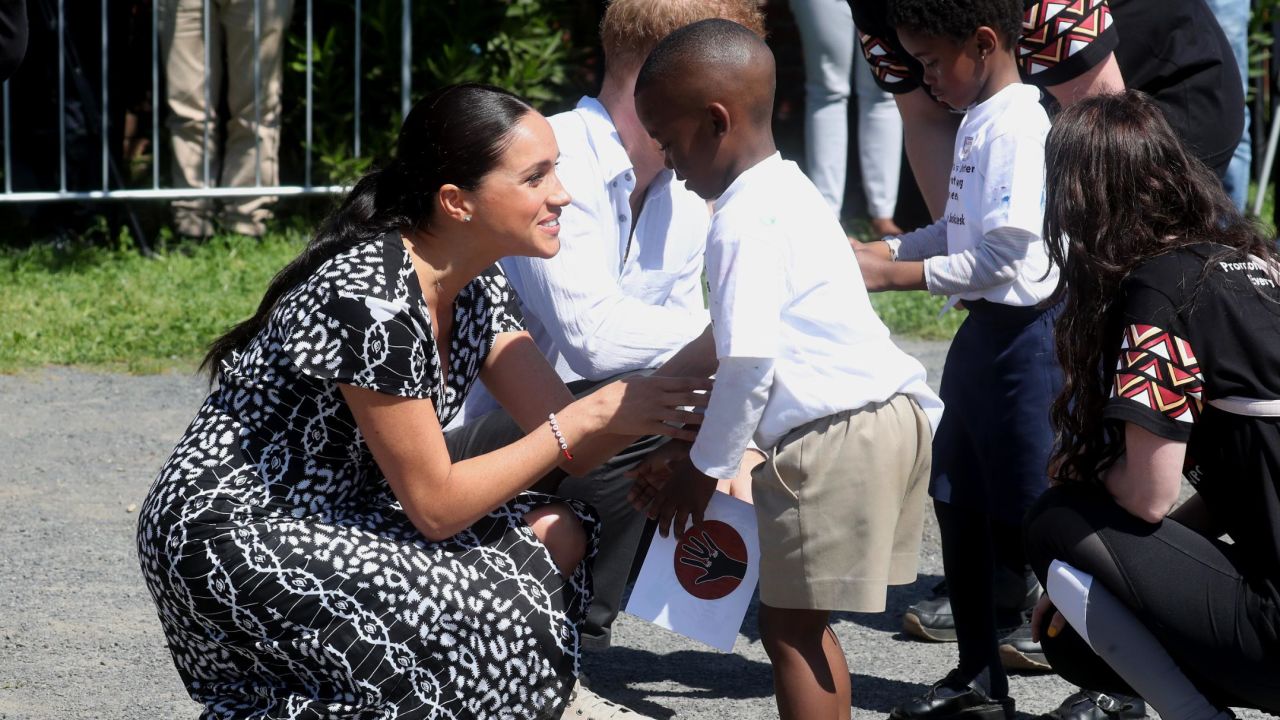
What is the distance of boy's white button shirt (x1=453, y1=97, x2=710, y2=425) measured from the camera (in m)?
3.22

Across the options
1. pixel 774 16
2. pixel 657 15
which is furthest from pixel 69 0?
pixel 657 15

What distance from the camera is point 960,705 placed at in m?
3.09

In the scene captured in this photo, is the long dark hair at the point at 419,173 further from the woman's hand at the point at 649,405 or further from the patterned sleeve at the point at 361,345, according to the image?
the woman's hand at the point at 649,405

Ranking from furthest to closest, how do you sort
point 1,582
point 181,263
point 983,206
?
point 181,263 < point 1,582 < point 983,206

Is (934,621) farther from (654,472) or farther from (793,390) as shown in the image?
(793,390)

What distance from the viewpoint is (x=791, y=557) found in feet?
8.93

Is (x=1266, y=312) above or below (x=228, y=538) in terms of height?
above

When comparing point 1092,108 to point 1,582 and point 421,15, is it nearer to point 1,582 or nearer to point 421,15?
point 1,582

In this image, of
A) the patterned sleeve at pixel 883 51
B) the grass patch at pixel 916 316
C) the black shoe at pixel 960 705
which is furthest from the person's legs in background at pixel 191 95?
the black shoe at pixel 960 705

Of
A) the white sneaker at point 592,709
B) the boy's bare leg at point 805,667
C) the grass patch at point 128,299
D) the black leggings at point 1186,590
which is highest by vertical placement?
the black leggings at point 1186,590

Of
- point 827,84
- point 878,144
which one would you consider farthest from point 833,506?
point 878,144

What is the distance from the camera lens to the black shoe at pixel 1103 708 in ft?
10.3

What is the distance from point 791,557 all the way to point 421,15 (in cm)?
567

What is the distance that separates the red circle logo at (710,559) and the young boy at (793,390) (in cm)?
8
